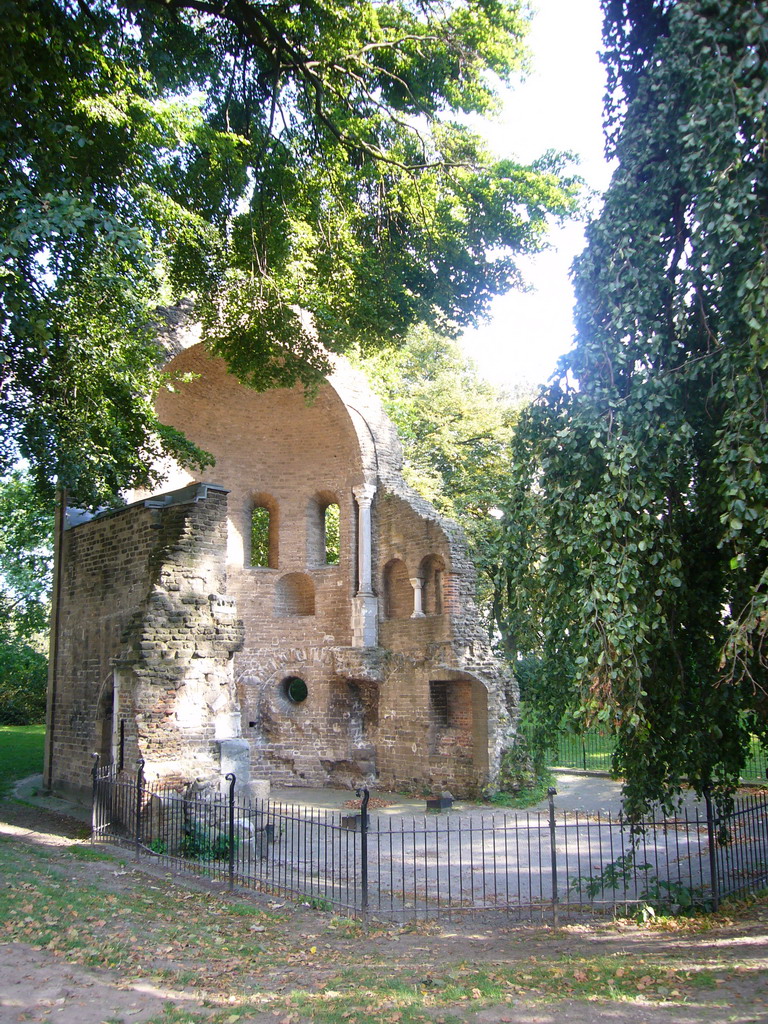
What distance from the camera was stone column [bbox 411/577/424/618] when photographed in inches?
687

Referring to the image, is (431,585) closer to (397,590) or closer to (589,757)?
(397,590)

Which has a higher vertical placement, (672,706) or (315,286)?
(315,286)

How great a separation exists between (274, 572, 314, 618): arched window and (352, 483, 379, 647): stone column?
1692 mm

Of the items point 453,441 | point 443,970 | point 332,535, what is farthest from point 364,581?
point 443,970

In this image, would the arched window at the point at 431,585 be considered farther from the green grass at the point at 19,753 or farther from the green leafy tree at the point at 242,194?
the green grass at the point at 19,753

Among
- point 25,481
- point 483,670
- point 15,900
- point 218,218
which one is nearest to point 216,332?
point 218,218

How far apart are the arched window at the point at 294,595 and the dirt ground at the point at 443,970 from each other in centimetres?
1083

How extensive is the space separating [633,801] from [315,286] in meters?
8.73

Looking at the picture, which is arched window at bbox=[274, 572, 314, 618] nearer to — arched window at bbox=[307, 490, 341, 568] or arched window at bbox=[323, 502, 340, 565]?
arched window at bbox=[307, 490, 341, 568]

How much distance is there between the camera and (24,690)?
27.1 metres

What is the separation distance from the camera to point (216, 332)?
13938 millimetres

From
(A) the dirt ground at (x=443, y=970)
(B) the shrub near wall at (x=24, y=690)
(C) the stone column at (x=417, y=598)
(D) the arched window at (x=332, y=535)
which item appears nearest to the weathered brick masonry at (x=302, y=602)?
(C) the stone column at (x=417, y=598)

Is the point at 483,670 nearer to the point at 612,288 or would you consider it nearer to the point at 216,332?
the point at 216,332

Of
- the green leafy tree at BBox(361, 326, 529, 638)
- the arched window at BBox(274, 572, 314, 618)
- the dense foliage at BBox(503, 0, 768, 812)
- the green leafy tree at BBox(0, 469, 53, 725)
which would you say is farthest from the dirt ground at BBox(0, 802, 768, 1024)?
the green leafy tree at BBox(0, 469, 53, 725)
